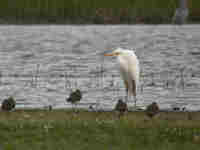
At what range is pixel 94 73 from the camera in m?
27.9

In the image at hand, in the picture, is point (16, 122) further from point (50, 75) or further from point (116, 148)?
point (50, 75)

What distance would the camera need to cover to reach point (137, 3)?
9969cm

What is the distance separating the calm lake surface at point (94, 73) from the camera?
1944 centimetres

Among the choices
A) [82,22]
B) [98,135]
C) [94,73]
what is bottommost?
[98,135]

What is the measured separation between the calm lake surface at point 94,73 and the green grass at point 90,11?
32.5 m

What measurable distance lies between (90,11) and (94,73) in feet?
220

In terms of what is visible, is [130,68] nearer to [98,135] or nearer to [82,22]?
[98,135]

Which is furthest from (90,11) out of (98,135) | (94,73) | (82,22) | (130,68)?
(98,135)

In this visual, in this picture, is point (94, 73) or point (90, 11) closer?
point (94, 73)

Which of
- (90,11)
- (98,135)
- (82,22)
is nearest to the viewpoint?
(98,135)

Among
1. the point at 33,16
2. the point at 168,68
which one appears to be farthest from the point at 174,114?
the point at 33,16

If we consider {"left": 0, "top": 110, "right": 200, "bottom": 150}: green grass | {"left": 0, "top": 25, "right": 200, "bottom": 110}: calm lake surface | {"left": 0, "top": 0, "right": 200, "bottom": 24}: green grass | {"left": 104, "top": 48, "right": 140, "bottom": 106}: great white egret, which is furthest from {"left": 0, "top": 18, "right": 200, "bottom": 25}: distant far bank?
{"left": 0, "top": 110, "right": 200, "bottom": 150}: green grass

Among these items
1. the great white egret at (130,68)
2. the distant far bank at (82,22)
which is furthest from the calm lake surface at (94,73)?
the distant far bank at (82,22)

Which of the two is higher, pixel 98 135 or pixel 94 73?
pixel 94 73
